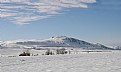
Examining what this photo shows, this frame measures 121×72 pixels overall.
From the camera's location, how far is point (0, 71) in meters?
17.0

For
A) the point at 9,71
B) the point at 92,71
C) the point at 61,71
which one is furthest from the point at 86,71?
the point at 9,71

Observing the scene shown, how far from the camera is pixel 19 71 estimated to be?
16969 mm

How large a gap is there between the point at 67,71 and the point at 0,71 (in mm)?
4112

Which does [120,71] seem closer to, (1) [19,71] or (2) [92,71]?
(2) [92,71]

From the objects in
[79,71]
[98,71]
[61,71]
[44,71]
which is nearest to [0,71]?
[44,71]

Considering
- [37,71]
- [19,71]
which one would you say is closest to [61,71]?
[37,71]

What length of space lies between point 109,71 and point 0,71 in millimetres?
6599

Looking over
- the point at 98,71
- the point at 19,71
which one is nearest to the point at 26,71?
the point at 19,71

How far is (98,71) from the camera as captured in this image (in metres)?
16.5

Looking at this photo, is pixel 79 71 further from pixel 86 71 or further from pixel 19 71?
pixel 19 71

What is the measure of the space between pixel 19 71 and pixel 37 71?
110 centimetres

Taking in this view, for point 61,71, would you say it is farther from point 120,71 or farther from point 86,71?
point 120,71

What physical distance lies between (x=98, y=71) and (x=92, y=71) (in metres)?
0.36

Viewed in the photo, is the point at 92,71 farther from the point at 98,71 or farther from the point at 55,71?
the point at 55,71
